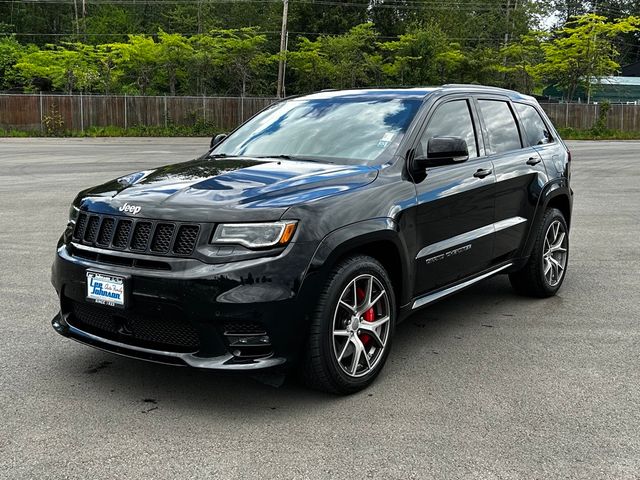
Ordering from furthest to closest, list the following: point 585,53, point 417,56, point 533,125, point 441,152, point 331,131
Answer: point 417,56
point 585,53
point 533,125
point 331,131
point 441,152

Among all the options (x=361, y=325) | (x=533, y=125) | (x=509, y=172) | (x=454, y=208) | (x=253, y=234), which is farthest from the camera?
(x=533, y=125)

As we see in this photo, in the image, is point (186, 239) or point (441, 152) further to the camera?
point (441, 152)

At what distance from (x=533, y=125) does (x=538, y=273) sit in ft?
4.46

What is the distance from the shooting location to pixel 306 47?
154 feet

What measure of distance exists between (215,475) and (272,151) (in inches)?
102

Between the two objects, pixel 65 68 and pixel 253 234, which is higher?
pixel 65 68

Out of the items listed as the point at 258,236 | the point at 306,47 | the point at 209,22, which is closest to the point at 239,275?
the point at 258,236

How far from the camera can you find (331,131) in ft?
16.6

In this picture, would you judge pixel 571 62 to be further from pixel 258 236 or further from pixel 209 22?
pixel 258 236

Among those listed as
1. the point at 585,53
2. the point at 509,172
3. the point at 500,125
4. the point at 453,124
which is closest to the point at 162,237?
the point at 453,124

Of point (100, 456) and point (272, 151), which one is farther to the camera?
point (272, 151)

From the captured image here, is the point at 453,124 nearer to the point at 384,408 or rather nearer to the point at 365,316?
the point at 365,316

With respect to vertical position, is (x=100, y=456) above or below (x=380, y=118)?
below

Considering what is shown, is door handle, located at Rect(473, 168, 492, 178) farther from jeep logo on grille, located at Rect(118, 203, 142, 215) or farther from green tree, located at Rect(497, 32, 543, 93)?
green tree, located at Rect(497, 32, 543, 93)
